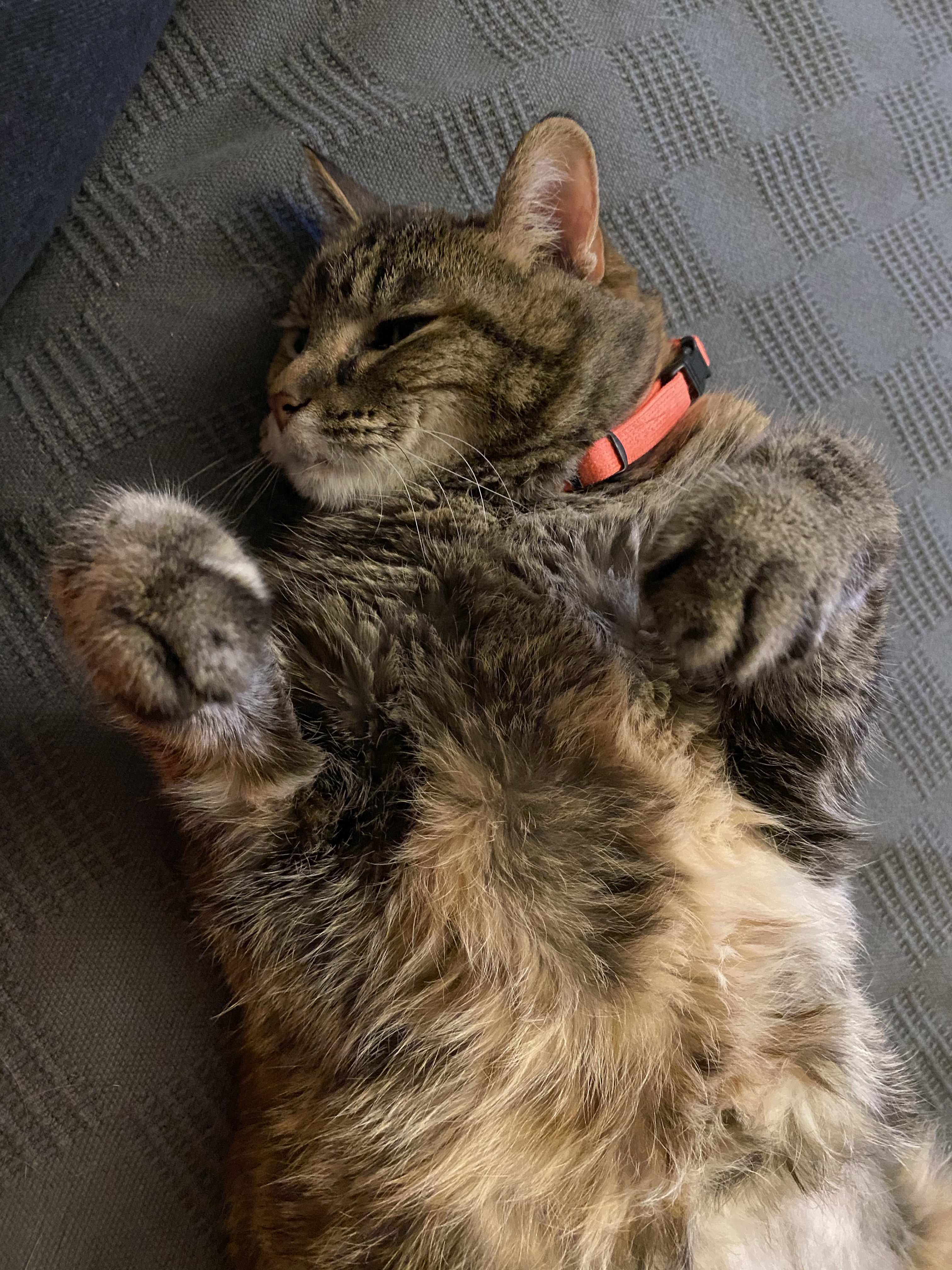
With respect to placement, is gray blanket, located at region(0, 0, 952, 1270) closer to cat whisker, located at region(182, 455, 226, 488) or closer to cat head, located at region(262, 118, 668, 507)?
cat whisker, located at region(182, 455, 226, 488)

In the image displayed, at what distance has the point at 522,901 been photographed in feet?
2.82

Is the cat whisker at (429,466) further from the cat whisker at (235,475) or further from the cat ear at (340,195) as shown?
the cat ear at (340,195)

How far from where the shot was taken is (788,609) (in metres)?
0.72

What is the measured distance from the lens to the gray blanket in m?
1.08

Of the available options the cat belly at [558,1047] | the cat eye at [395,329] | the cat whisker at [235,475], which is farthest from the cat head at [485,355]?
the cat belly at [558,1047]

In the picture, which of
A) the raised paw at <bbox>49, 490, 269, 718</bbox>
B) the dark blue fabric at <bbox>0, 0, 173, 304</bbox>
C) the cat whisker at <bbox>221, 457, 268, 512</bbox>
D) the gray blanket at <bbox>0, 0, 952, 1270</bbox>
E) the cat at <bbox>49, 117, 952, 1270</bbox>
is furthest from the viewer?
the cat whisker at <bbox>221, 457, 268, 512</bbox>

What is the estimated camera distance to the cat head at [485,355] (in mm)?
1004

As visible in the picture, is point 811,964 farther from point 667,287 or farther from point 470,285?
point 667,287

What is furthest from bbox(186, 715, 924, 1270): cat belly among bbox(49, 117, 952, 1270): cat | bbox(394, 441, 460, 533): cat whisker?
bbox(394, 441, 460, 533): cat whisker

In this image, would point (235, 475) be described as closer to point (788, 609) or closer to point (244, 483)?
point (244, 483)

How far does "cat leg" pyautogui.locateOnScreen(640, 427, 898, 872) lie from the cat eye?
0.39m

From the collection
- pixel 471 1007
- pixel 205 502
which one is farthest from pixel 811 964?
pixel 205 502

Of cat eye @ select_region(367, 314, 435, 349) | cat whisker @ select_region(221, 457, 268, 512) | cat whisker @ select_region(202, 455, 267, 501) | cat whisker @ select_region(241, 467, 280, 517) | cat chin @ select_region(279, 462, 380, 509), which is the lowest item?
cat chin @ select_region(279, 462, 380, 509)

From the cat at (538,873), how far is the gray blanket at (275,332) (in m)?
0.19
